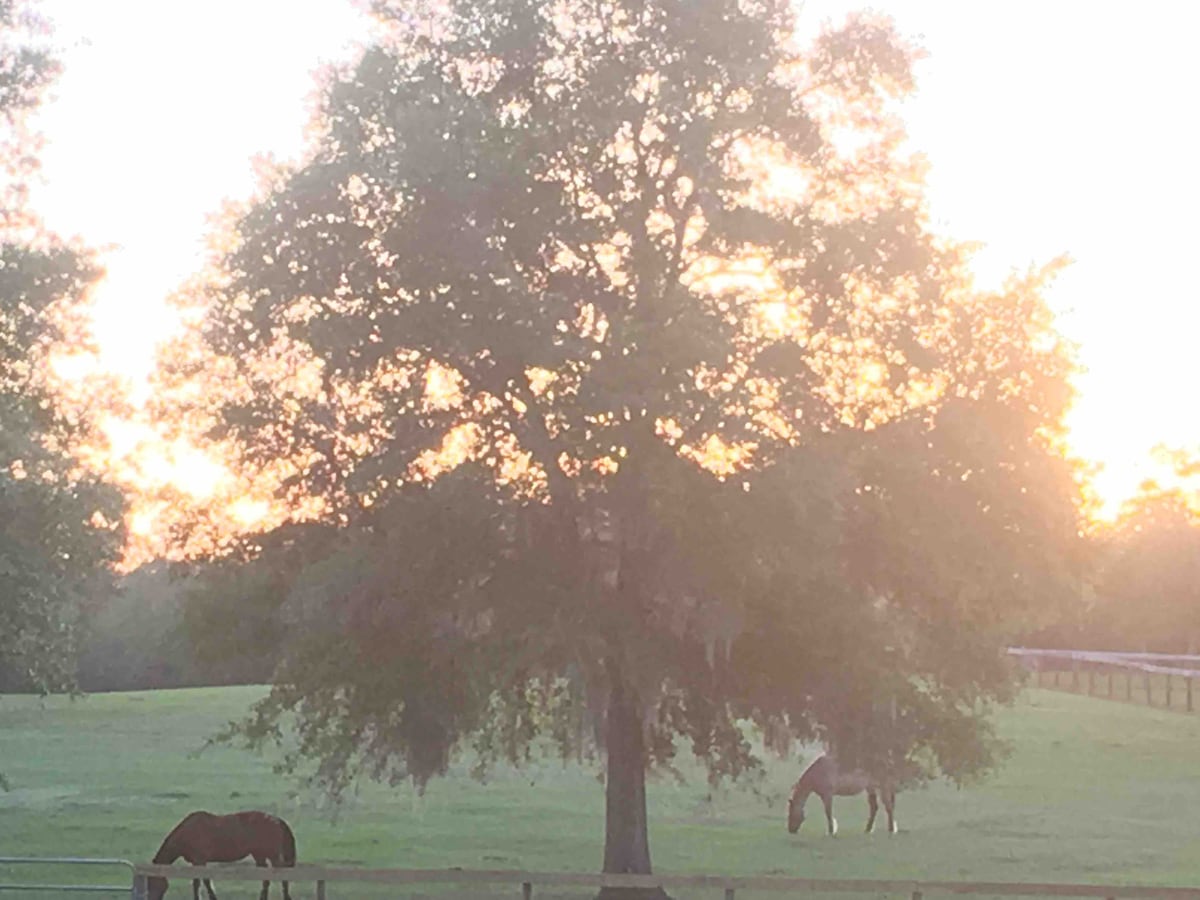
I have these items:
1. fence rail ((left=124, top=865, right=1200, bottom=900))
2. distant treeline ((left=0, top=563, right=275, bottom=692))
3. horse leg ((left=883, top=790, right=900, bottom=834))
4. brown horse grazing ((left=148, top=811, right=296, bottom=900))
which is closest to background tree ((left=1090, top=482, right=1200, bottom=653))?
horse leg ((left=883, top=790, right=900, bottom=834))

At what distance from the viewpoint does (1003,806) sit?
29984mm

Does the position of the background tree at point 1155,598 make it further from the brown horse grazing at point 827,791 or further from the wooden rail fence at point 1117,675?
the brown horse grazing at point 827,791

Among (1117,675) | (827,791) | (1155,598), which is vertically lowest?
(827,791)

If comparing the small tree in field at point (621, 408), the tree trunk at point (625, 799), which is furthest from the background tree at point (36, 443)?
the tree trunk at point (625, 799)

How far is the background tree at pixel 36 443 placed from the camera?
1858 cm

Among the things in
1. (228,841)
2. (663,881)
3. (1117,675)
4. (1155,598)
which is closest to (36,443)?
(228,841)

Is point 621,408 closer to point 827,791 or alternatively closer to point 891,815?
point 827,791

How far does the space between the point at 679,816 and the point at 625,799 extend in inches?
367

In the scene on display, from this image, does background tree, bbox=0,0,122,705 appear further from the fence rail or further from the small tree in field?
the fence rail

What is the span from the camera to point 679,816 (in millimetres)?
28188

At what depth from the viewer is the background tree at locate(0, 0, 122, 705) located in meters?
18.6

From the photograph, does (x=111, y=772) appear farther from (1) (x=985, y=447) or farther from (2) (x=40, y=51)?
(1) (x=985, y=447)

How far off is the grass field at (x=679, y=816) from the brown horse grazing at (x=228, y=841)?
150cm

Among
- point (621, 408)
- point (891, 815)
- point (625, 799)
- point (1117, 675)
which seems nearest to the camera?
point (621, 408)
